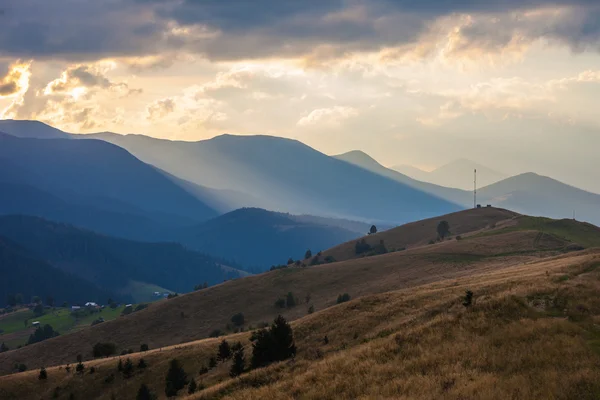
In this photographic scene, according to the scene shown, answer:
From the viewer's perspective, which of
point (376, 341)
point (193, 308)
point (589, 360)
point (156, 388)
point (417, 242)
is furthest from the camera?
point (417, 242)

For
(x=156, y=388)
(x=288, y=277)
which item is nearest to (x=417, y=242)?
Result: (x=288, y=277)

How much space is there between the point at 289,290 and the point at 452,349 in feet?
317

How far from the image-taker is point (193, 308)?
125375 mm

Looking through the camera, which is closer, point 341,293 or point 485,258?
point 485,258

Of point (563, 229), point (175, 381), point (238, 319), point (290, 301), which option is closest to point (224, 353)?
point (175, 381)

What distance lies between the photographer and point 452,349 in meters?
27.8

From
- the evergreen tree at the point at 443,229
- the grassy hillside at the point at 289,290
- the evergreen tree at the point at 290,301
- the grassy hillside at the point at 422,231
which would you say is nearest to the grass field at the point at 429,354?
the grassy hillside at the point at 289,290

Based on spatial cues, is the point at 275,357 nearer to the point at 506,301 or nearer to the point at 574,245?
the point at 506,301

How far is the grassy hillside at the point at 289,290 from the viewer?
101 metres

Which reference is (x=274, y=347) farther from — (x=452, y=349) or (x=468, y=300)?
(x=452, y=349)

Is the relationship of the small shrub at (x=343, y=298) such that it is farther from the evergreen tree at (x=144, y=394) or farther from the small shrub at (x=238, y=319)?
the evergreen tree at (x=144, y=394)

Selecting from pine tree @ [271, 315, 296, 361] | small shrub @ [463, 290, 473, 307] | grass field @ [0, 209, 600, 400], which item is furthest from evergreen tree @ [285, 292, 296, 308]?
small shrub @ [463, 290, 473, 307]

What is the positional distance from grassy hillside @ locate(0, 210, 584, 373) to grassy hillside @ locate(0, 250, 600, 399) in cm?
5267

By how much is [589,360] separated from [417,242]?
146848 millimetres
